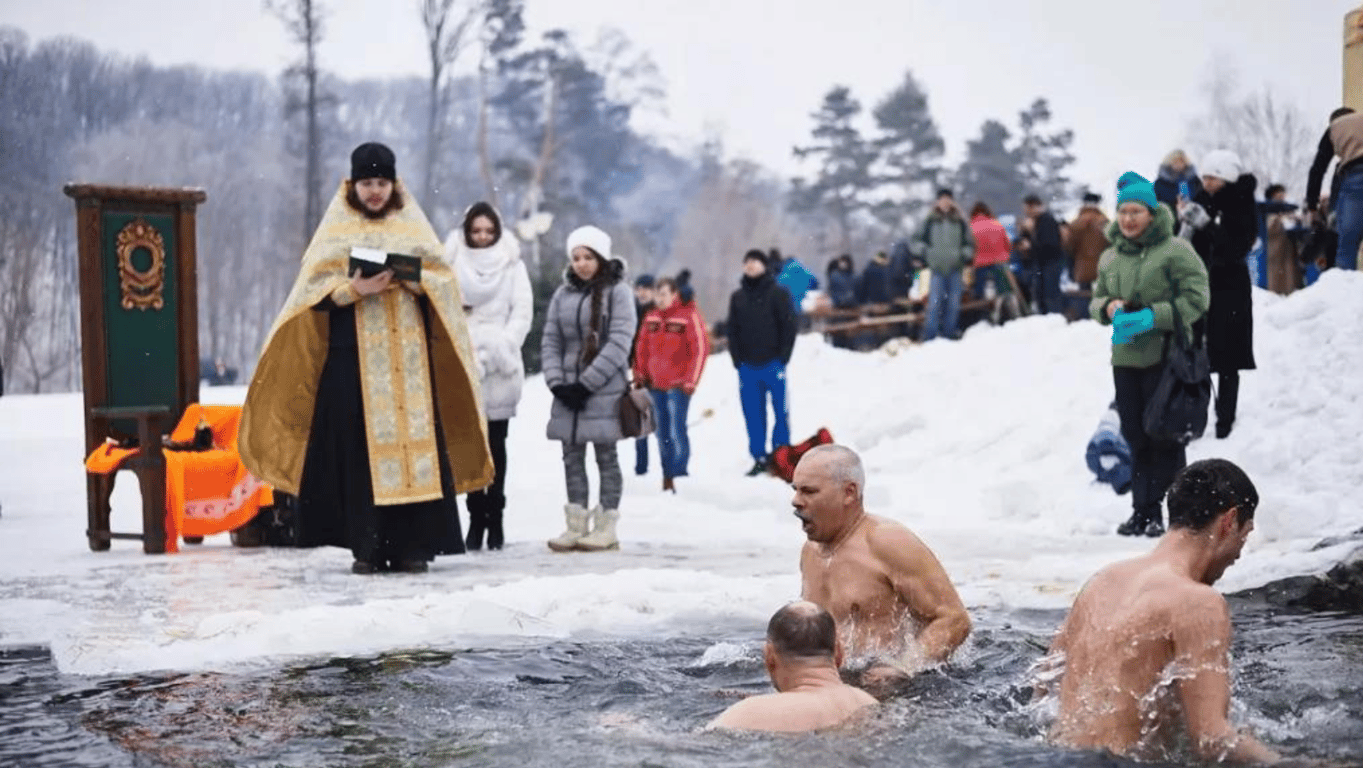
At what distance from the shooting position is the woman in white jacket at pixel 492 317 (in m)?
11.1

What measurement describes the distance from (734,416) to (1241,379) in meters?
10.1

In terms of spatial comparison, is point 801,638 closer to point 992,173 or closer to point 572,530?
point 572,530

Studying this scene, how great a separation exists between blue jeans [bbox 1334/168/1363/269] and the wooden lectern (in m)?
7.97

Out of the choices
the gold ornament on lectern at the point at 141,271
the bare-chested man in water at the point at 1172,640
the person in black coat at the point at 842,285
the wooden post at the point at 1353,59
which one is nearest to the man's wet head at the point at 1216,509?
the bare-chested man in water at the point at 1172,640

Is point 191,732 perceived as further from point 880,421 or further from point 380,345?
point 880,421

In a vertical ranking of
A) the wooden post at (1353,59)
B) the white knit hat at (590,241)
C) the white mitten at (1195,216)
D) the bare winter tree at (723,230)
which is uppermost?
the bare winter tree at (723,230)

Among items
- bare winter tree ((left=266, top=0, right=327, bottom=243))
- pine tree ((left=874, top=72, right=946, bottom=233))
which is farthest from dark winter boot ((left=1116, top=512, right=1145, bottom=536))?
pine tree ((left=874, top=72, right=946, bottom=233))

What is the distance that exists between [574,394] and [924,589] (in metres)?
5.07

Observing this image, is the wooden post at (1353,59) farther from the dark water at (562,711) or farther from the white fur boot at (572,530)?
the dark water at (562,711)

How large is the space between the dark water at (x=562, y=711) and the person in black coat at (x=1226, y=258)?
5.35 m

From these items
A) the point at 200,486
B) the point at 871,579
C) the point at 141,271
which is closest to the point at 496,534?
the point at 200,486

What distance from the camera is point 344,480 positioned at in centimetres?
977

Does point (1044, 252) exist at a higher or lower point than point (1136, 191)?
higher

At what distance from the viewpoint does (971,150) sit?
214ft
